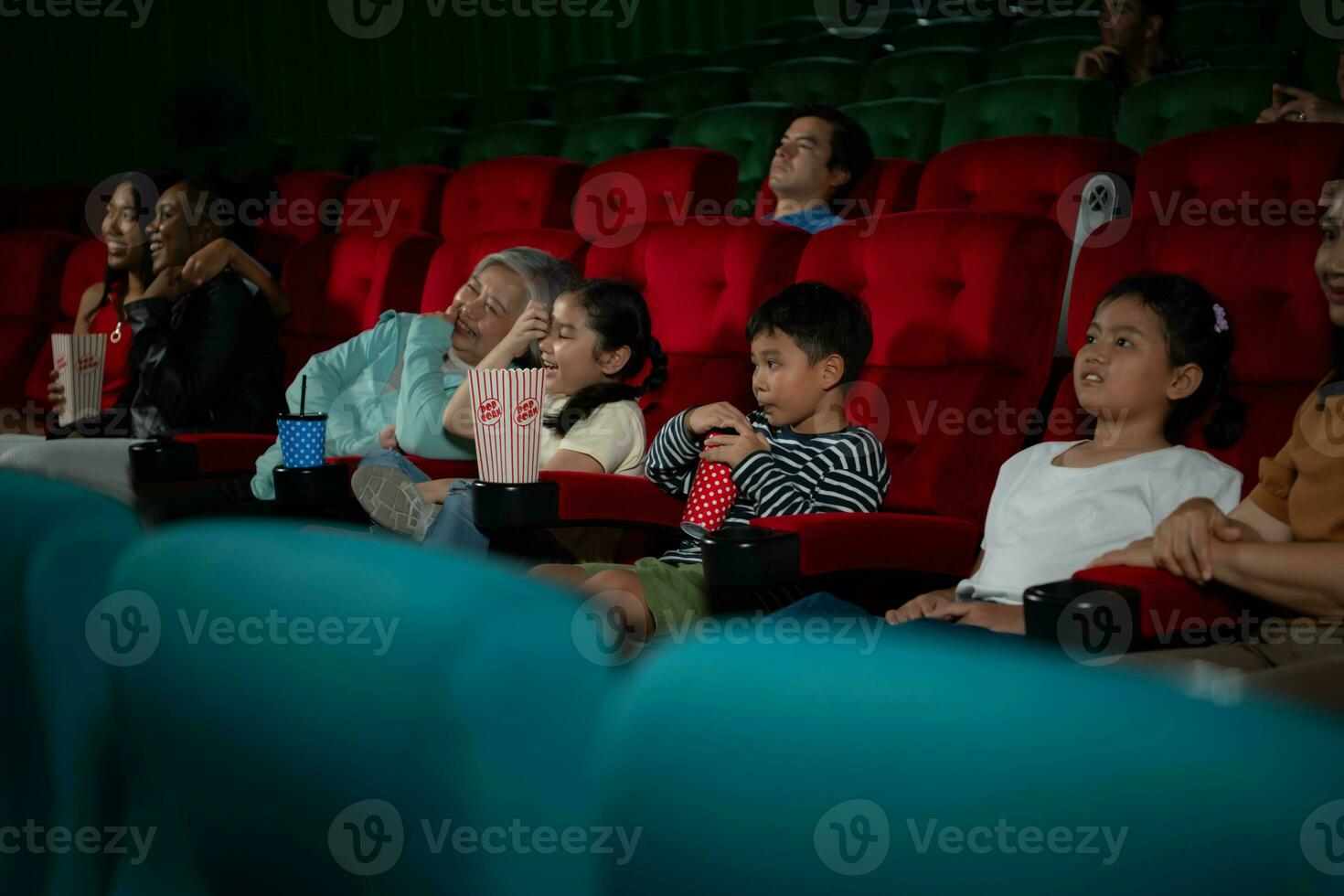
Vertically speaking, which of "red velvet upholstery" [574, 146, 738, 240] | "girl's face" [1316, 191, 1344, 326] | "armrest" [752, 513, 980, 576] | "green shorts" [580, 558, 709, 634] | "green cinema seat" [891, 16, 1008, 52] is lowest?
"green shorts" [580, 558, 709, 634]

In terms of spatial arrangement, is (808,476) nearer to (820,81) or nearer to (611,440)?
(611,440)

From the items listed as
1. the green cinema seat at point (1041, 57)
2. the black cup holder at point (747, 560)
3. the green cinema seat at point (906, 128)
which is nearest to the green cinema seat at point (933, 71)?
the green cinema seat at point (1041, 57)

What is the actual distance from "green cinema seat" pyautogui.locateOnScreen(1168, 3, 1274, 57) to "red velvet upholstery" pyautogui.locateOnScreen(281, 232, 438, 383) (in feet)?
4.32

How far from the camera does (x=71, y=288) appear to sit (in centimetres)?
200

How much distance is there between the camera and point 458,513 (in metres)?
1.00

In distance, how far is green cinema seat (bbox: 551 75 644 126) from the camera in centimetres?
271

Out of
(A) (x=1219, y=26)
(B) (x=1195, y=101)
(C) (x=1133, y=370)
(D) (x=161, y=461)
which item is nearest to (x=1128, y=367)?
(C) (x=1133, y=370)

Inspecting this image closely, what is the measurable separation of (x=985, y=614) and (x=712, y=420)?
272 millimetres

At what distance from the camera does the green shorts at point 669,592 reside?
922mm

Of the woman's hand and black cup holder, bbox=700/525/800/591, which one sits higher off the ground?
the woman's hand

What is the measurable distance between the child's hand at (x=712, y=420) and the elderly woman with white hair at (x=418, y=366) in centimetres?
25

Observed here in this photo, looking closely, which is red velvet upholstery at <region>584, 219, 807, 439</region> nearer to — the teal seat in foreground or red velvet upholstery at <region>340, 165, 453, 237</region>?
red velvet upholstery at <region>340, 165, 453, 237</region>

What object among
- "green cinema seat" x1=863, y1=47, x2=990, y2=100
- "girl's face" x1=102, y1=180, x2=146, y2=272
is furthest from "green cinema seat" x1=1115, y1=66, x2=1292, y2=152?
"girl's face" x1=102, y1=180, x2=146, y2=272

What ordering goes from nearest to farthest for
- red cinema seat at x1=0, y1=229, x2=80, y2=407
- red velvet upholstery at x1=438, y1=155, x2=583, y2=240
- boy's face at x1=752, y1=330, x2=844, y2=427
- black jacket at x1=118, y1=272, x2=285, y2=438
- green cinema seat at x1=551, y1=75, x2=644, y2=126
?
boy's face at x1=752, y1=330, x2=844, y2=427, black jacket at x1=118, y1=272, x2=285, y2=438, red velvet upholstery at x1=438, y1=155, x2=583, y2=240, red cinema seat at x1=0, y1=229, x2=80, y2=407, green cinema seat at x1=551, y1=75, x2=644, y2=126
